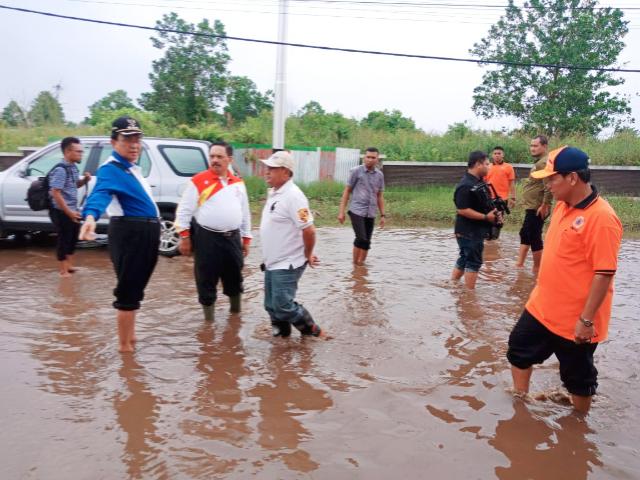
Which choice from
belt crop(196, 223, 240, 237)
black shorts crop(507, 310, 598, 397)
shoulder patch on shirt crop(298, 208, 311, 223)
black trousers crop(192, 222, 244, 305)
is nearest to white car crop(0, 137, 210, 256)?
black trousers crop(192, 222, 244, 305)

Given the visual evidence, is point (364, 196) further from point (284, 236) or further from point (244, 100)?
point (244, 100)

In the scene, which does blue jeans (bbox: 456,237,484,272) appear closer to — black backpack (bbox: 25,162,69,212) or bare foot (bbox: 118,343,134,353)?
bare foot (bbox: 118,343,134,353)

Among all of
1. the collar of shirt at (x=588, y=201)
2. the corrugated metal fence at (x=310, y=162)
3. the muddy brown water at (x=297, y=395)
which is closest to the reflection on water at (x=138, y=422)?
the muddy brown water at (x=297, y=395)

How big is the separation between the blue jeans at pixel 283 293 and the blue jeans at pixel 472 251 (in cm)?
273

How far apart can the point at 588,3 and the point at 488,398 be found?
93.4 ft

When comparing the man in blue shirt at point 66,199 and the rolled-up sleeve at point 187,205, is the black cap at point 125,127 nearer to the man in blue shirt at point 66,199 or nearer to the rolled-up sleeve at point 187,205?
the rolled-up sleeve at point 187,205

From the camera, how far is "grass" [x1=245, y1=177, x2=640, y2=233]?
47.6 feet

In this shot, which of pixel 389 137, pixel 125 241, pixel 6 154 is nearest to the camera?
pixel 125 241

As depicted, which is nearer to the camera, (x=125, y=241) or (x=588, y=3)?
(x=125, y=241)

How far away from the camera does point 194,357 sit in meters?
5.01

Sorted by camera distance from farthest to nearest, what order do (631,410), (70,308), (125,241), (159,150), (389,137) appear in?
(389,137)
(159,150)
(70,308)
(125,241)
(631,410)

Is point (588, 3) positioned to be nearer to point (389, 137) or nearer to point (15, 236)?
point (389, 137)

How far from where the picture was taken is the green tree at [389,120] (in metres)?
30.2

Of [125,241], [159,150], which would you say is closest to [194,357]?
[125,241]
